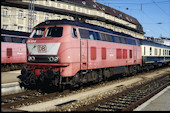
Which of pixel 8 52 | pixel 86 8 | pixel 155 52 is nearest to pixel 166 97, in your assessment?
pixel 8 52

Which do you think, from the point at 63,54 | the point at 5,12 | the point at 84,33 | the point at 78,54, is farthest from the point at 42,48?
the point at 5,12

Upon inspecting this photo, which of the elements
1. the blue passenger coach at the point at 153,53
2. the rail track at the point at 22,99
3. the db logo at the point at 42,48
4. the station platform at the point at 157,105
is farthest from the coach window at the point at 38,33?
the blue passenger coach at the point at 153,53

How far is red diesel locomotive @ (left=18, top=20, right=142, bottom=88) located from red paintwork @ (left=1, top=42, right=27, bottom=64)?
9.38 meters

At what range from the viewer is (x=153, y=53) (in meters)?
27.0

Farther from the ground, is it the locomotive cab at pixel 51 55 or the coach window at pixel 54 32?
the coach window at pixel 54 32

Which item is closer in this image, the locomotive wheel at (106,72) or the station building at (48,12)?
the locomotive wheel at (106,72)

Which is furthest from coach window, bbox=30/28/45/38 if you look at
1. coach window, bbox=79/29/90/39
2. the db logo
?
coach window, bbox=79/29/90/39

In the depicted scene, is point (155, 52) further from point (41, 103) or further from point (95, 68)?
point (41, 103)

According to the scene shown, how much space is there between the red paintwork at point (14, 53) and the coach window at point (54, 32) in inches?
410

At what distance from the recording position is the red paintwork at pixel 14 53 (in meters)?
20.1

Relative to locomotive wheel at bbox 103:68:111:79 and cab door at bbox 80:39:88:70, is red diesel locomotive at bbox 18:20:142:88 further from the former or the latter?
locomotive wheel at bbox 103:68:111:79

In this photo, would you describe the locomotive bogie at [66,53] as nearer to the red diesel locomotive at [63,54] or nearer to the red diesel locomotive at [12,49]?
the red diesel locomotive at [63,54]

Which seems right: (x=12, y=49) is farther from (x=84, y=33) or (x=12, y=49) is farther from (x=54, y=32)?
(x=84, y=33)

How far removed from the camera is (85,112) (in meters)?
7.34
